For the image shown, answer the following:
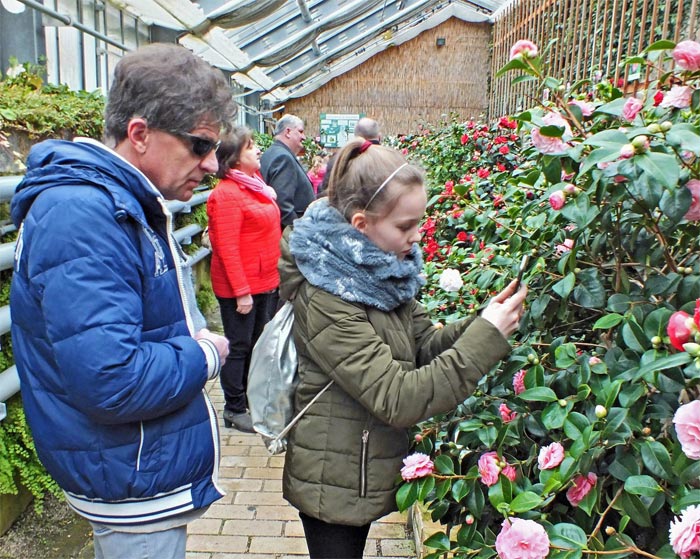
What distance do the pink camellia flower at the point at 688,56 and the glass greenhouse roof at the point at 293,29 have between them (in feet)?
20.1

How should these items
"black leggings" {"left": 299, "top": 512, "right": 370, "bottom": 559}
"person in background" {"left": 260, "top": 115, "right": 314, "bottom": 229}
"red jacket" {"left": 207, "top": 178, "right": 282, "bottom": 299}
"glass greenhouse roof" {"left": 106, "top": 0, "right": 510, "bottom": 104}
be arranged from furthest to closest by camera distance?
"glass greenhouse roof" {"left": 106, "top": 0, "right": 510, "bottom": 104}, "person in background" {"left": 260, "top": 115, "right": 314, "bottom": 229}, "red jacket" {"left": 207, "top": 178, "right": 282, "bottom": 299}, "black leggings" {"left": 299, "top": 512, "right": 370, "bottom": 559}

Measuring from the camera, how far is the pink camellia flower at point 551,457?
1354mm

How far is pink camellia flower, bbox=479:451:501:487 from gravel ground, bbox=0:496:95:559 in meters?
2.15

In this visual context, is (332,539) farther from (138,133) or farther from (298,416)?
(138,133)

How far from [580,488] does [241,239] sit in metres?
3.08

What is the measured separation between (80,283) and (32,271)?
140mm

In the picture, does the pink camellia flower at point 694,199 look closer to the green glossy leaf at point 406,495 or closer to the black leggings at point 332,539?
the green glossy leaf at point 406,495

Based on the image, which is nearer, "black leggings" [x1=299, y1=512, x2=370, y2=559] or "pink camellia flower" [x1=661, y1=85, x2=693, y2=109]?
"pink camellia flower" [x1=661, y1=85, x2=693, y2=109]

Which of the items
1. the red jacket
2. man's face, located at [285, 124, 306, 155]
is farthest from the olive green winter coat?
man's face, located at [285, 124, 306, 155]

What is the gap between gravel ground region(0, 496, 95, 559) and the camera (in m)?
2.93

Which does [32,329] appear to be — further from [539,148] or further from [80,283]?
[539,148]

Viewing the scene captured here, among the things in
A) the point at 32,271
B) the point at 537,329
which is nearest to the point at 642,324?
the point at 537,329

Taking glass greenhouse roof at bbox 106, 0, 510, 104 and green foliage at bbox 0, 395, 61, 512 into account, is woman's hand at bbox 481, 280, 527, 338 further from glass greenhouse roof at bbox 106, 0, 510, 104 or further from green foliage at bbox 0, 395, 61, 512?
glass greenhouse roof at bbox 106, 0, 510, 104

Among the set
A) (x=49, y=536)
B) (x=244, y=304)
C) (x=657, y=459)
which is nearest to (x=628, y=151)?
(x=657, y=459)
